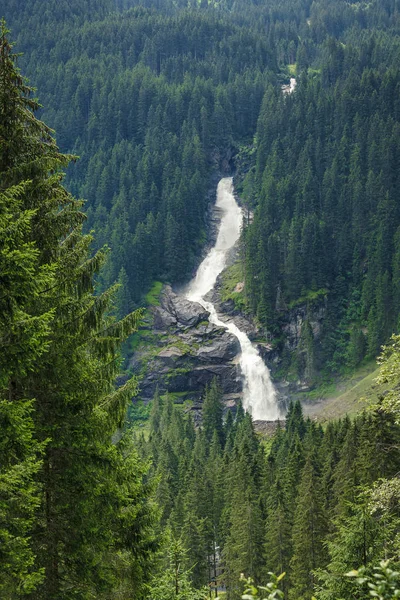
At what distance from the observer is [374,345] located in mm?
126125

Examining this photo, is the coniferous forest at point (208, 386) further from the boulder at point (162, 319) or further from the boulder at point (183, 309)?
the boulder at point (183, 309)

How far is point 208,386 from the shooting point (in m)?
134

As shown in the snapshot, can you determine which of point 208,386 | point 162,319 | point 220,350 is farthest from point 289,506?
point 162,319

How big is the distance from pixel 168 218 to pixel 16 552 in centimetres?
15929

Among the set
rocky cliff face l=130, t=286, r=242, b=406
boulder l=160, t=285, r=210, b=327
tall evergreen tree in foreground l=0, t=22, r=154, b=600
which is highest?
tall evergreen tree in foreground l=0, t=22, r=154, b=600

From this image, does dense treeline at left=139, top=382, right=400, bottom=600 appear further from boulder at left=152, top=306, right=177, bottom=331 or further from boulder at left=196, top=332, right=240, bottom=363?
boulder at left=152, top=306, right=177, bottom=331

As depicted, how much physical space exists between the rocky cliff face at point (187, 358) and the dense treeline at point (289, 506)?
35756mm

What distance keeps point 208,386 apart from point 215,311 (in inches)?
802

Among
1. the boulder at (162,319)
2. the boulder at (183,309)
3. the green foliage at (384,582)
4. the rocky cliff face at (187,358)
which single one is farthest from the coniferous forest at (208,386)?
the boulder at (183,309)

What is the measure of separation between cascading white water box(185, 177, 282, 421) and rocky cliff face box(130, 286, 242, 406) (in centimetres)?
210

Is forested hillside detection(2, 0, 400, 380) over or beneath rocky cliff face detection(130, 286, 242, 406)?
over

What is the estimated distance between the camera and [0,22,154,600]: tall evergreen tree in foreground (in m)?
14.1

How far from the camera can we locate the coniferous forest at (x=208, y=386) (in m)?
13.7

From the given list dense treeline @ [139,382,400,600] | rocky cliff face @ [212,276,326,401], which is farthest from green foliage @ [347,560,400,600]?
rocky cliff face @ [212,276,326,401]
